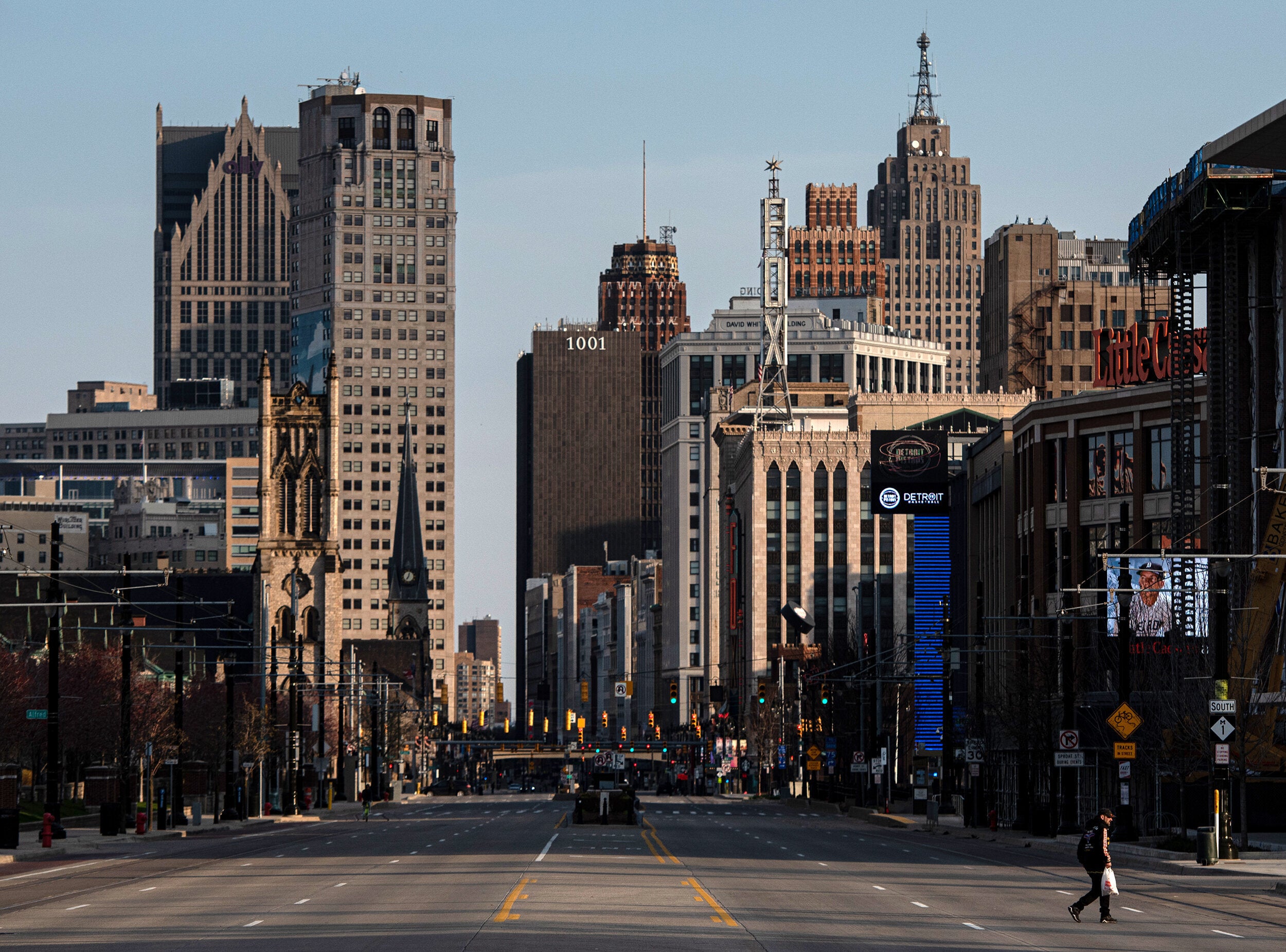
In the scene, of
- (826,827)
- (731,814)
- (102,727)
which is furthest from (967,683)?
(102,727)

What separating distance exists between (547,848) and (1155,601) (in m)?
22.9

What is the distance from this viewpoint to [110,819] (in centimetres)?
6944

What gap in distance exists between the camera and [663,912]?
110 ft

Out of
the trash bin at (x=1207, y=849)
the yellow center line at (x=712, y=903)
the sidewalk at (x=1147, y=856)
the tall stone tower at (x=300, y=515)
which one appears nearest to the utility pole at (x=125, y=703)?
the sidewalk at (x=1147, y=856)

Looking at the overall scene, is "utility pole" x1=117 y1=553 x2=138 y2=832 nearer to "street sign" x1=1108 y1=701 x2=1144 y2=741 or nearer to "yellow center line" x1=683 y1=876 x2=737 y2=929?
"yellow center line" x1=683 y1=876 x2=737 y2=929

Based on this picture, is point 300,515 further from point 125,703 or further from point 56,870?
point 56,870

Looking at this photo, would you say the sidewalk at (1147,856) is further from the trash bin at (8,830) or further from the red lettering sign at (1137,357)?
the trash bin at (8,830)

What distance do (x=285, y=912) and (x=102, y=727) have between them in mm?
68742

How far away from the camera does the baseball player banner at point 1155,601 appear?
66000mm

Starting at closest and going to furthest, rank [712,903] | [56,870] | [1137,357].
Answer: [712,903], [56,870], [1137,357]

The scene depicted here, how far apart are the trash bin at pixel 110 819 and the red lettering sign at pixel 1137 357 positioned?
169 ft

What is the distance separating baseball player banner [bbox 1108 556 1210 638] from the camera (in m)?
66.0

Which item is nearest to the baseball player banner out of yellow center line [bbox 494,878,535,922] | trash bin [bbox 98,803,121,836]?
yellow center line [bbox 494,878,535,922]

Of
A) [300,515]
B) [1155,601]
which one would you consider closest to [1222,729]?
[1155,601]
